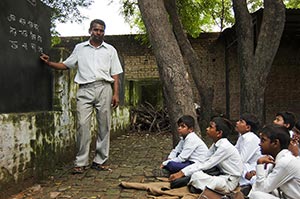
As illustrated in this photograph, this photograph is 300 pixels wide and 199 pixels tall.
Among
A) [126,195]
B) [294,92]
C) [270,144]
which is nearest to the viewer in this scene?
[270,144]

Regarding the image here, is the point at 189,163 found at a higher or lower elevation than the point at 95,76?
lower

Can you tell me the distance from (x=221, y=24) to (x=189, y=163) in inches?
559

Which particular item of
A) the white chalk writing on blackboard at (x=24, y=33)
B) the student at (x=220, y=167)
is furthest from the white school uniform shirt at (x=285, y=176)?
the white chalk writing on blackboard at (x=24, y=33)

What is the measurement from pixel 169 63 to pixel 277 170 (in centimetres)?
224

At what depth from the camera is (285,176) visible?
8.43ft

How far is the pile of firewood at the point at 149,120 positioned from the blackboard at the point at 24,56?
6594 mm

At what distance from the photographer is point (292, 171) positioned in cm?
254

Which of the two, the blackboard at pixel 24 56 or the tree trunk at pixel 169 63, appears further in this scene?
the tree trunk at pixel 169 63

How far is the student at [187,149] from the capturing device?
404 centimetres

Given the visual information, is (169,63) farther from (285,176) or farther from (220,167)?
(285,176)

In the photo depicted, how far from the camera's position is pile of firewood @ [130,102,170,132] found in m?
11.2

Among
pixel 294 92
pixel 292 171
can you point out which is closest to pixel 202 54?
pixel 294 92

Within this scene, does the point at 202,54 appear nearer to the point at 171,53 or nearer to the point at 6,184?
the point at 171,53

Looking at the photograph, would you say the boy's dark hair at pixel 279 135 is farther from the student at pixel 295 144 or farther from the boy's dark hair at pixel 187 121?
the boy's dark hair at pixel 187 121
